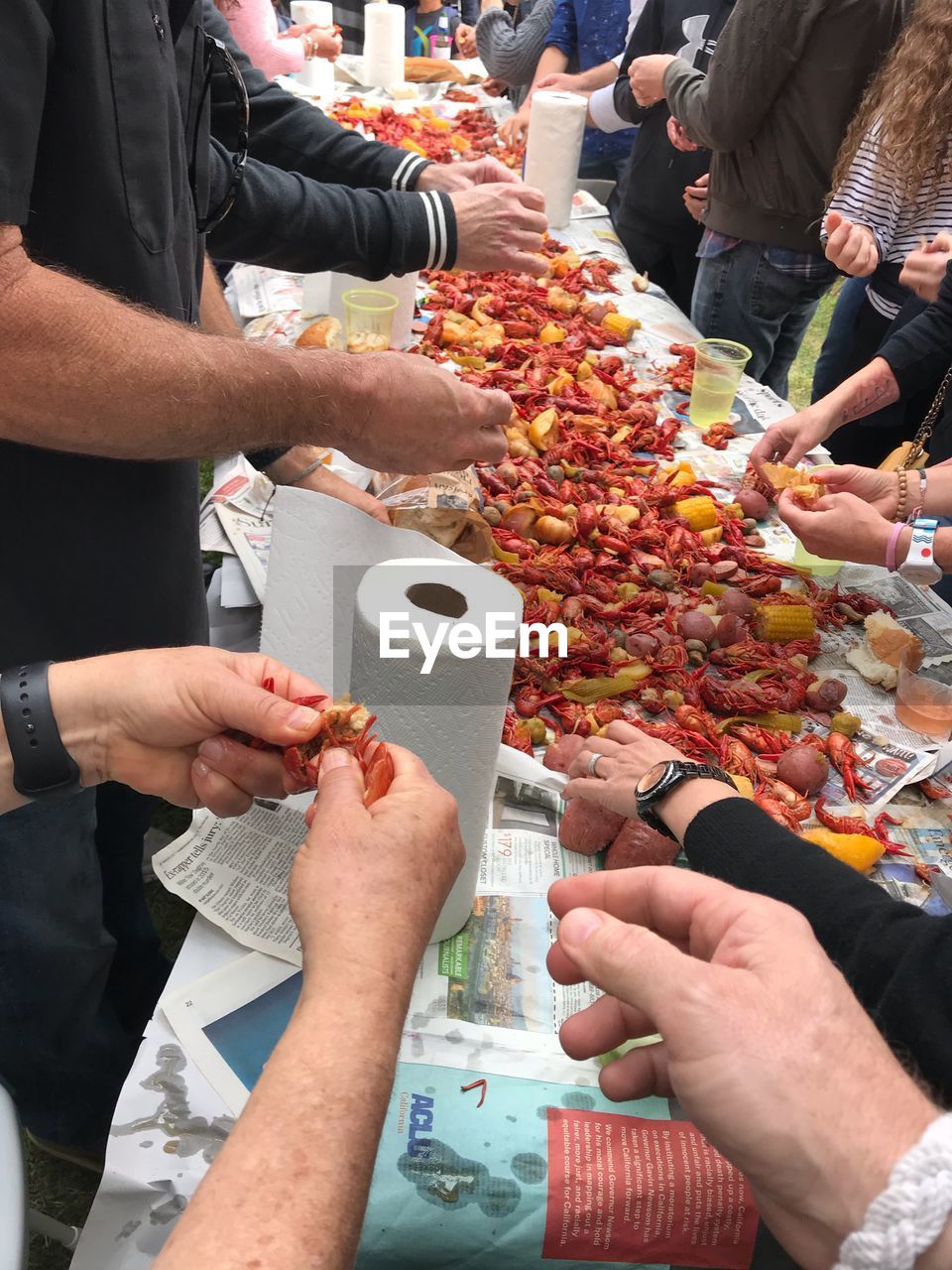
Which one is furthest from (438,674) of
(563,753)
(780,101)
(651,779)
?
(780,101)

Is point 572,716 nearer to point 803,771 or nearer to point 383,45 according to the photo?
point 803,771

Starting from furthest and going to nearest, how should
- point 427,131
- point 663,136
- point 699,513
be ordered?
point 427,131 < point 663,136 < point 699,513

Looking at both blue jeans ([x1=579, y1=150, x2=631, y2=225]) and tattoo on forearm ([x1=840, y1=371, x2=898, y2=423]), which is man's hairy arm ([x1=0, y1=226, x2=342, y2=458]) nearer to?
tattoo on forearm ([x1=840, y1=371, x2=898, y2=423])

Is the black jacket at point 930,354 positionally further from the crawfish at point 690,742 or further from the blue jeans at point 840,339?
the crawfish at point 690,742

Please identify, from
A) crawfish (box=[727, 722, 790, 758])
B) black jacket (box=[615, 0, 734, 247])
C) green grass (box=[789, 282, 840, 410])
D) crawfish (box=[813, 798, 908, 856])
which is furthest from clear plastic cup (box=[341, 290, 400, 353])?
green grass (box=[789, 282, 840, 410])

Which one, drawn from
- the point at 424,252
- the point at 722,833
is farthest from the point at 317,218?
the point at 722,833

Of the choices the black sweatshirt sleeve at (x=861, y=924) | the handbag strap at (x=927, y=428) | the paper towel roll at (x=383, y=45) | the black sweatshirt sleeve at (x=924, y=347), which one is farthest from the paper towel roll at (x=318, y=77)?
the black sweatshirt sleeve at (x=861, y=924)

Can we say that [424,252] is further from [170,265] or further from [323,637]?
[323,637]
